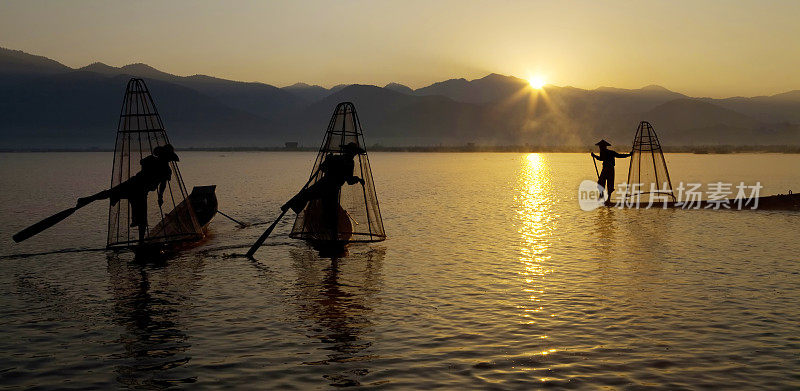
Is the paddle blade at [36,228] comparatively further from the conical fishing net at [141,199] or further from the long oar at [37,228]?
the conical fishing net at [141,199]

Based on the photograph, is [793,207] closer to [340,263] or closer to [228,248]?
[340,263]

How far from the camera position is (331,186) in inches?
784

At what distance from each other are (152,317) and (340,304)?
399 centimetres

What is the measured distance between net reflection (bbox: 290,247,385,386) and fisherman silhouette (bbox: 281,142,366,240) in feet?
4.58

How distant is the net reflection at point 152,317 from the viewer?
413 inches

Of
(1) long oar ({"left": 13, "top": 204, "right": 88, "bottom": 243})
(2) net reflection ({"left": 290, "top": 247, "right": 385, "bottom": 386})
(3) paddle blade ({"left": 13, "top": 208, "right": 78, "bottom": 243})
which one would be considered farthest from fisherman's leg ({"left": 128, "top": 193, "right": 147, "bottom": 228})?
(2) net reflection ({"left": 290, "top": 247, "right": 385, "bottom": 386})

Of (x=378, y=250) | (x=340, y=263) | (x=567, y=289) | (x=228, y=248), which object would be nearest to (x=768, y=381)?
(x=567, y=289)

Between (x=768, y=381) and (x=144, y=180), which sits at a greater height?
(x=144, y=180)

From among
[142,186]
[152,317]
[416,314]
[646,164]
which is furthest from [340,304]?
[646,164]

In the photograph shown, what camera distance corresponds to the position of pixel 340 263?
2102cm

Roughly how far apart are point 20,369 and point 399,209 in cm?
3071

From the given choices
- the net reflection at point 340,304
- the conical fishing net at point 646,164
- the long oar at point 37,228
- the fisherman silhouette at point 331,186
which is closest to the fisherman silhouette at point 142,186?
the long oar at point 37,228

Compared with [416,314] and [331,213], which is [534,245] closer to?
[331,213]

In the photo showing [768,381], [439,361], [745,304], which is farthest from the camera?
[745,304]
